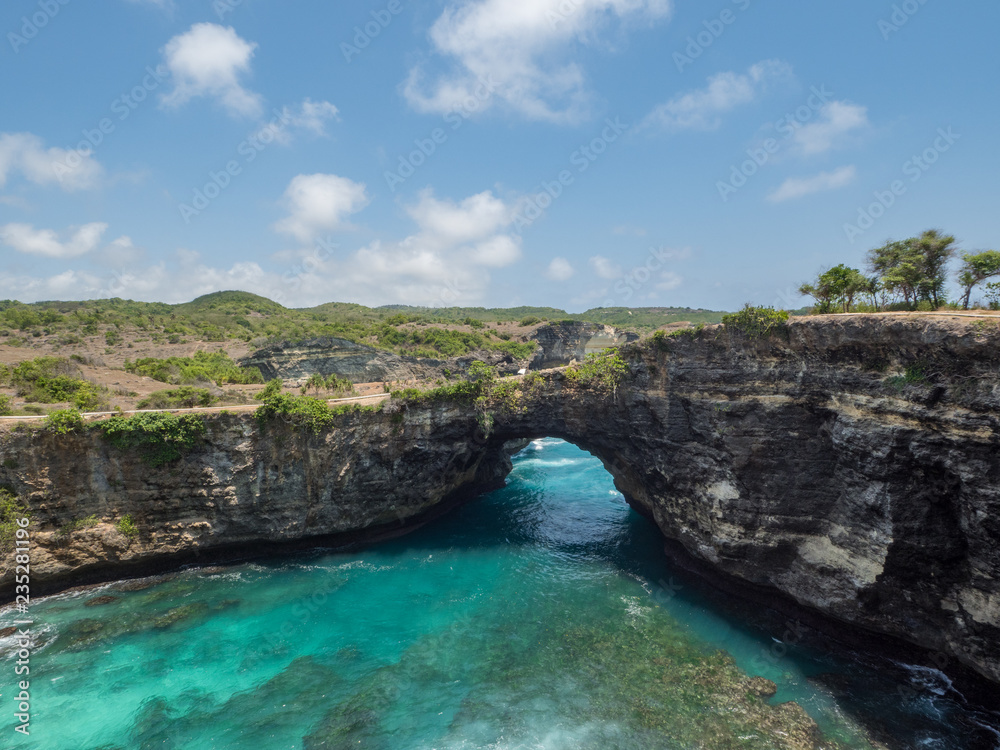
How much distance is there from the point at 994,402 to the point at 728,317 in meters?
8.26

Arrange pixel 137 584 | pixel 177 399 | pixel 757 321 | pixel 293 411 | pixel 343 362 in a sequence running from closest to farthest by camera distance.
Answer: pixel 757 321 → pixel 137 584 → pixel 293 411 → pixel 177 399 → pixel 343 362

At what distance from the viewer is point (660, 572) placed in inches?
901

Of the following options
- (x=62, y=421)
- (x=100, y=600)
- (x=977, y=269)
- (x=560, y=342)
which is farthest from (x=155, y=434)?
(x=560, y=342)

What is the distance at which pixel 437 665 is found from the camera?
16797mm

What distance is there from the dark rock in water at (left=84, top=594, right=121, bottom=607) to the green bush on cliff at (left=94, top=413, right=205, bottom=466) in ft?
20.6

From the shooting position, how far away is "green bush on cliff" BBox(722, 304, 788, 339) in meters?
17.4

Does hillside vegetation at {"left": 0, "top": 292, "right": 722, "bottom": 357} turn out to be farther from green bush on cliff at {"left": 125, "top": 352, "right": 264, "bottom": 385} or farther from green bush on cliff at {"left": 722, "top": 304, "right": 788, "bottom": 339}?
green bush on cliff at {"left": 722, "top": 304, "right": 788, "bottom": 339}

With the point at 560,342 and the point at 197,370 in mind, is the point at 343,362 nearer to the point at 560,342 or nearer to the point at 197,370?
the point at 197,370

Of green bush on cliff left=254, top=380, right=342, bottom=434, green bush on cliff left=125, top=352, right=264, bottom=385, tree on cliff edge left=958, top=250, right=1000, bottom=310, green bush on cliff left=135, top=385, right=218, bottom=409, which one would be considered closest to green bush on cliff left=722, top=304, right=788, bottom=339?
tree on cliff edge left=958, top=250, right=1000, bottom=310

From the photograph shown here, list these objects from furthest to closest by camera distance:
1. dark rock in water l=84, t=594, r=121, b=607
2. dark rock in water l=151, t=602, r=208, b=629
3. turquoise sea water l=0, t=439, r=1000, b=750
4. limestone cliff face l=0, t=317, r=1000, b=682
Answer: dark rock in water l=84, t=594, r=121, b=607 → dark rock in water l=151, t=602, r=208, b=629 → turquoise sea water l=0, t=439, r=1000, b=750 → limestone cliff face l=0, t=317, r=1000, b=682

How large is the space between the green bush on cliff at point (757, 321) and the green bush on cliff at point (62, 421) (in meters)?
29.8

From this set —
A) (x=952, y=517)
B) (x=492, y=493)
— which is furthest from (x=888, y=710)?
(x=492, y=493)

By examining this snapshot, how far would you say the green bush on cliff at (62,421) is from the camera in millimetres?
20031

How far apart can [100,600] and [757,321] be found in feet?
105
